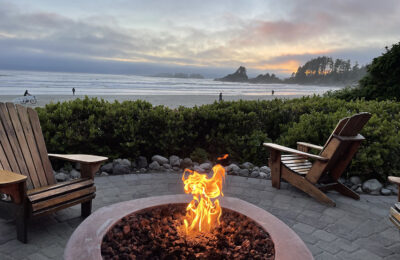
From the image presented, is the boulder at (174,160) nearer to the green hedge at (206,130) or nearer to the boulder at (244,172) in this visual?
the green hedge at (206,130)

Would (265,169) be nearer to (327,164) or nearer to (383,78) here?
(327,164)

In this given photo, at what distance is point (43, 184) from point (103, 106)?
2.34 metres

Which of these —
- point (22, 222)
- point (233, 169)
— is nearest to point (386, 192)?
point (233, 169)

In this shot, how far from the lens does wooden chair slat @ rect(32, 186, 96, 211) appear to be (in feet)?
7.67

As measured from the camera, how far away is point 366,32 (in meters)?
9.39

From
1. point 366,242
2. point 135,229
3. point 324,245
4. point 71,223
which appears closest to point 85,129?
point 71,223

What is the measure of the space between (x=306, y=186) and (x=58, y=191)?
3.06 m

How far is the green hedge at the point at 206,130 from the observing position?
14.0 ft

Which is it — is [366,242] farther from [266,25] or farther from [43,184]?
[266,25]

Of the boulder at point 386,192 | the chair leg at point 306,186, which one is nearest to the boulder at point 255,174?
the chair leg at point 306,186

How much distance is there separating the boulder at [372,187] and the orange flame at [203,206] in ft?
9.48

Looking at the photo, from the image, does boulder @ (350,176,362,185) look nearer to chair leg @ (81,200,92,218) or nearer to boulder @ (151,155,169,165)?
boulder @ (151,155,169,165)

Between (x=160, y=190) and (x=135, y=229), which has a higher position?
(x=135, y=229)

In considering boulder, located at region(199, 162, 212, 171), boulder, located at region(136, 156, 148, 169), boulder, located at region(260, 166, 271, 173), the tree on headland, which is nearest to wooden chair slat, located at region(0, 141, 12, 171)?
boulder, located at region(136, 156, 148, 169)
